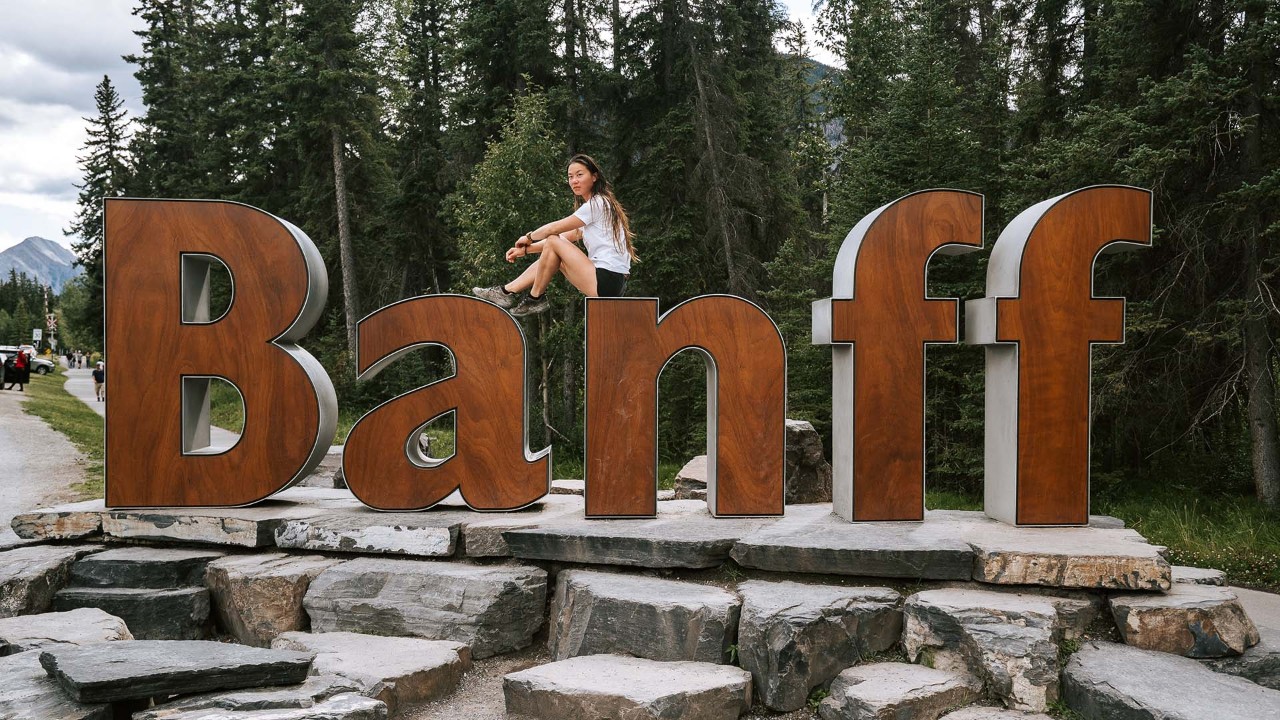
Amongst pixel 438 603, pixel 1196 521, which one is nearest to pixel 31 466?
pixel 438 603

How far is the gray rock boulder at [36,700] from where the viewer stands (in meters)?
3.32

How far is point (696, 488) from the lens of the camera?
7.85 meters

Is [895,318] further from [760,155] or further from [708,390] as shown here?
[760,155]

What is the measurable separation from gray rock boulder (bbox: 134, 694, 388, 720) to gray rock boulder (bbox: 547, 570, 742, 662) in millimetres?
1273

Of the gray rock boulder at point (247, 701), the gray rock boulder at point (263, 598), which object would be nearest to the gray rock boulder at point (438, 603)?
the gray rock boulder at point (263, 598)

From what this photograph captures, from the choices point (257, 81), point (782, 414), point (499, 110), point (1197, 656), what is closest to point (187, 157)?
point (257, 81)

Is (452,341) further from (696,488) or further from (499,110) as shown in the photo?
(499,110)

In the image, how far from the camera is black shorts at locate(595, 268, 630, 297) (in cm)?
594

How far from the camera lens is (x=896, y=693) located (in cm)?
384

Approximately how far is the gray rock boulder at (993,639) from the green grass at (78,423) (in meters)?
10.0

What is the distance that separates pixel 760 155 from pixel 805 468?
36.3 ft

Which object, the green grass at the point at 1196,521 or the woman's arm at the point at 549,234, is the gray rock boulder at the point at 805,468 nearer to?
the green grass at the point at 1196,521

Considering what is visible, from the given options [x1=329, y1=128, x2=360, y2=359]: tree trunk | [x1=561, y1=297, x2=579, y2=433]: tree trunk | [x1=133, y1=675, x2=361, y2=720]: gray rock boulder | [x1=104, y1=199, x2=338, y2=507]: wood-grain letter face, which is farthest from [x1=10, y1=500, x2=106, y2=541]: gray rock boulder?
[x1=329, y1=128, x2=360, y2=359]: tree trunk

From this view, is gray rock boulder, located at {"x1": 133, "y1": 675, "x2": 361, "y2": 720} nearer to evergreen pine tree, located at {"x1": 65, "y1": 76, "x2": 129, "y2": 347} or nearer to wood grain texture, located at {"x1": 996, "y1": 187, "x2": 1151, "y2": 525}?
wood grain texture, located at {"x1": 996, "y1": 187, "x2": 1151, "y2": 525}
